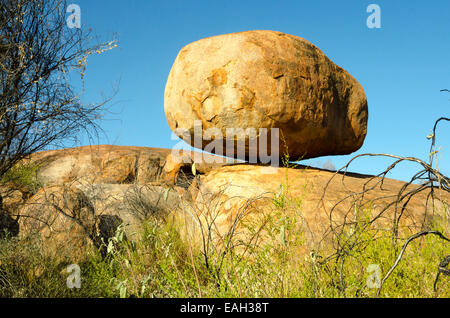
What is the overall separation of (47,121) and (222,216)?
2.84 meters

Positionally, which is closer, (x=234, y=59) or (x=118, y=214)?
(x=234, y=59)

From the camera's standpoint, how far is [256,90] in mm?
5250

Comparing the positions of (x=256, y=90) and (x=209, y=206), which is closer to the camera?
(x=209, y=206)

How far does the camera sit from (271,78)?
532 centimetres

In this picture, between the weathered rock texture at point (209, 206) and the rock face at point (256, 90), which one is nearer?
the weathered rock texture at point (209, 206)

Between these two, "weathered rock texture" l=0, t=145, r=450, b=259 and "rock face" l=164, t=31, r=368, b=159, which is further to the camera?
"rock face" l=164, t=31, r=368, b=159

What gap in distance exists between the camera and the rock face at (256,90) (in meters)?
5.28

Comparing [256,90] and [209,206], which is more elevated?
[256,90]

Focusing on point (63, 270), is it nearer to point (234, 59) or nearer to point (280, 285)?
point (280, 285)

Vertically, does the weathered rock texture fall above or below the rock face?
below

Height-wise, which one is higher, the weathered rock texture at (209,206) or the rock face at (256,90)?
the rock face at (256,90)

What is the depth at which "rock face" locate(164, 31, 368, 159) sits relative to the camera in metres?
Answer: 5.28

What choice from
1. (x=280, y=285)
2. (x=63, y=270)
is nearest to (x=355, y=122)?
(x=280, y=285)
